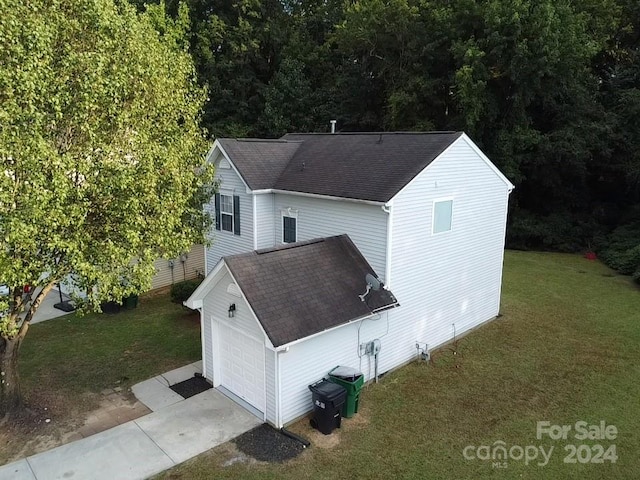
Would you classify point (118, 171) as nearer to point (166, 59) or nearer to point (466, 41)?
point (166, 59)

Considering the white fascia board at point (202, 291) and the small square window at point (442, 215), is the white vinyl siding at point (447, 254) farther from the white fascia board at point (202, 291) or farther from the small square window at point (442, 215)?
the white fascia board at point (202, 291)

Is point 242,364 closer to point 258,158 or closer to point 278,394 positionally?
point 278,394

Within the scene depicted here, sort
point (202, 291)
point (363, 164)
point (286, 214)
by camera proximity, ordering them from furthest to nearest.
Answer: point (286, 214) < point (363, 164) < point (202, 291)

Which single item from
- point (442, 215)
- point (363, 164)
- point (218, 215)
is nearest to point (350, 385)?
point (442, 215)

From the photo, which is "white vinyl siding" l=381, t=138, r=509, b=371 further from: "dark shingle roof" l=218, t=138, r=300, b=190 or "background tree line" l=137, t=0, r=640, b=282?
"background tree line" l=137, t=0, r=640, b=282

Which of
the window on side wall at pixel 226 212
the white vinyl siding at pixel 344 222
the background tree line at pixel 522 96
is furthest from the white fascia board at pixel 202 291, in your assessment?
the background tree line at pixel 522 96
